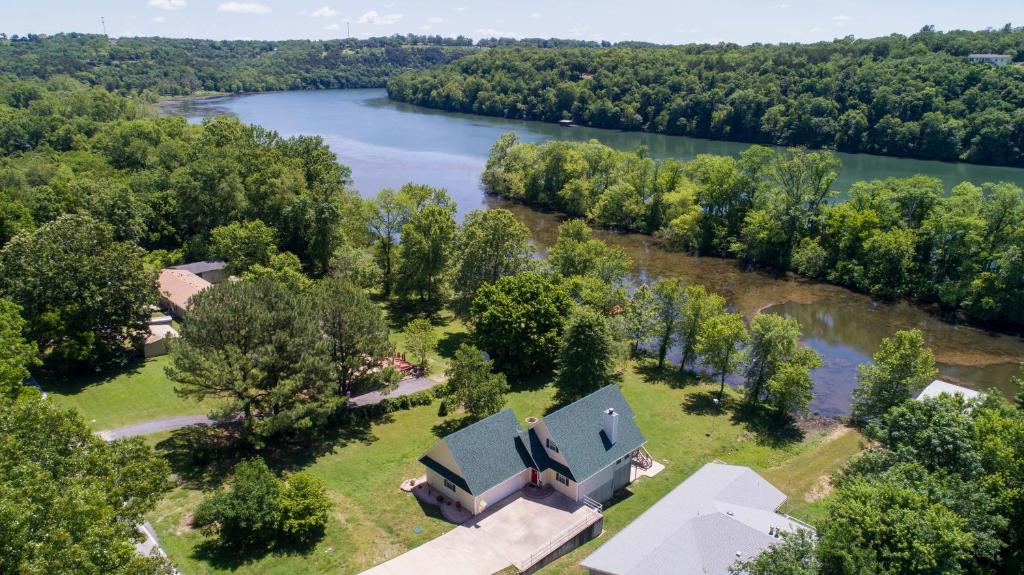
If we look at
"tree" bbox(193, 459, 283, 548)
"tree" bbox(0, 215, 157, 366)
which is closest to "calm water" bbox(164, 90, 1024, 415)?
"tree" bbox(193, 459, 283, 548)

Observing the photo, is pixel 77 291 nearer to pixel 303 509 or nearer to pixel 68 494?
pixel 303 509

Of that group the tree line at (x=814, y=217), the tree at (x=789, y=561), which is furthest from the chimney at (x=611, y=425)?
the tree line at (x=814, y=217)

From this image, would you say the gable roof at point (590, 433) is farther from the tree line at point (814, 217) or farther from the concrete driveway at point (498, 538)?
the tree line at point (814, 217)

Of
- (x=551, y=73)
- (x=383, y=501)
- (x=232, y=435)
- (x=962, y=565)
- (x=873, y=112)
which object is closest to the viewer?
(x=962, y=565)

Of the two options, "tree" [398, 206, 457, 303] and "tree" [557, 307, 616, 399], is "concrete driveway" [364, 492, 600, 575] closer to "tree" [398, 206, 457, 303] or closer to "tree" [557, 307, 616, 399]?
"tree" [557, 307, 616, 399]

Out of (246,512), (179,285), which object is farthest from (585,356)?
(179,285)

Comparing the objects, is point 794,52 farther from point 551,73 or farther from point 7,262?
point 7,262

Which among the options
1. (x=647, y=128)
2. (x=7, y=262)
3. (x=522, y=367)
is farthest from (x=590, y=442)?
(x=647, y=128)
